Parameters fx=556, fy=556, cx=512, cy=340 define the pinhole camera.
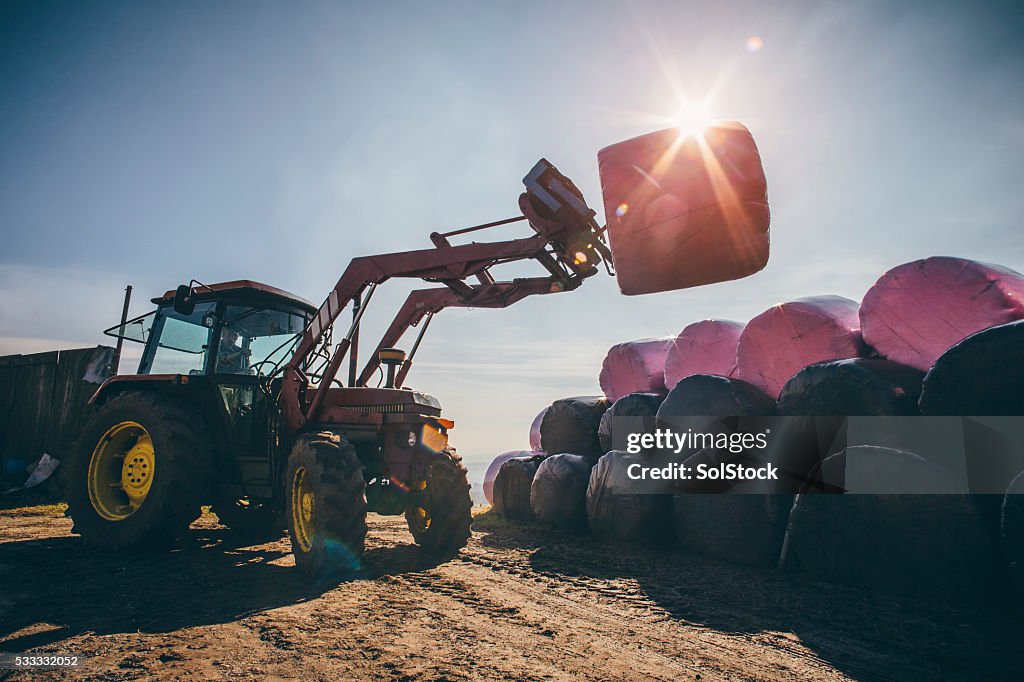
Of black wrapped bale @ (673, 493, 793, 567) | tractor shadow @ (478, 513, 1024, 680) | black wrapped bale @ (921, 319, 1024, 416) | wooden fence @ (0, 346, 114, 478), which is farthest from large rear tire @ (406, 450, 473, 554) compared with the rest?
wooden fence @ (0, 346, 114, 478)

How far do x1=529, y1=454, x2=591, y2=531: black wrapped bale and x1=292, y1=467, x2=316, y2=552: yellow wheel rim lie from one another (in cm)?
264

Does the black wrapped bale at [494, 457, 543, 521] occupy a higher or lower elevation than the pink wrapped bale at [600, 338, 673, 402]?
lower

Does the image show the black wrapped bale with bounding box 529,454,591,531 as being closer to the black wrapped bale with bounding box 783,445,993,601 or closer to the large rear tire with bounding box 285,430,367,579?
the black wrapped bale with bounding box 783,445,993,601

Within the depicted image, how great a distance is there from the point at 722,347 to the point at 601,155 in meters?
2.91

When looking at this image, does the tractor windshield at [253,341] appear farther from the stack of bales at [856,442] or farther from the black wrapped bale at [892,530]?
the black wrapped bale at [892,530]

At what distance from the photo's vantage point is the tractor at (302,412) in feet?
13.1

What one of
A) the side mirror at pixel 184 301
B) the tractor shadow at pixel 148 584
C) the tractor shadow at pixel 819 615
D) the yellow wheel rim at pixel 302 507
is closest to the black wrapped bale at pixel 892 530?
the tractor shadow at pixel 819 615

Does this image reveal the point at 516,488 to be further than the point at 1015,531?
Yes

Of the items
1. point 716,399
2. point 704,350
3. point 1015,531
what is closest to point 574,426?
point 704,350

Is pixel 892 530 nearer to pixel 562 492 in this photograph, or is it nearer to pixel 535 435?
pixel 562 492

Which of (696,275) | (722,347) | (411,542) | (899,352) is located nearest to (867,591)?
(899,352)

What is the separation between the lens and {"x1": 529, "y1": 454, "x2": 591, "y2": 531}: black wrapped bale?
5742mm

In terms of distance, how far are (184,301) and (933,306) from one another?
5.83m

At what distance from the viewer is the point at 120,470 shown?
16.5 feet
